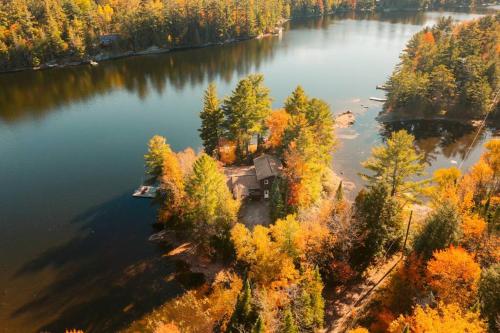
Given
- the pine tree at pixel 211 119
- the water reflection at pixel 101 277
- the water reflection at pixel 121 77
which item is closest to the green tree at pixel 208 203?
the water reflection at pixel 101 277

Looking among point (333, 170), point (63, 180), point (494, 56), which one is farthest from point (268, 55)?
point (63, 180)

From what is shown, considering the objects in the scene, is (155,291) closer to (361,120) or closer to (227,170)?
(227,170)

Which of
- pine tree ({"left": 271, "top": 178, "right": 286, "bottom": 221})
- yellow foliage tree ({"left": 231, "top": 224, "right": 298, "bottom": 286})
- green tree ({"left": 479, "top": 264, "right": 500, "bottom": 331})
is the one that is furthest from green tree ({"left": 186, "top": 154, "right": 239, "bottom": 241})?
green tree ({"left": 479, "top": 264, "right": 500, "bottom": 331})

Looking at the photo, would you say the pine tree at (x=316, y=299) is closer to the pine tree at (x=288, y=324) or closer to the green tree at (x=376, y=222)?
the pine tree at (x=288, y=324)

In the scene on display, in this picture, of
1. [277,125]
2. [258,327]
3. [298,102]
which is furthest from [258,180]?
[258,327]

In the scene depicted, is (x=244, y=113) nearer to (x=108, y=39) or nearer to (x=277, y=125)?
(x=277, y=125)
